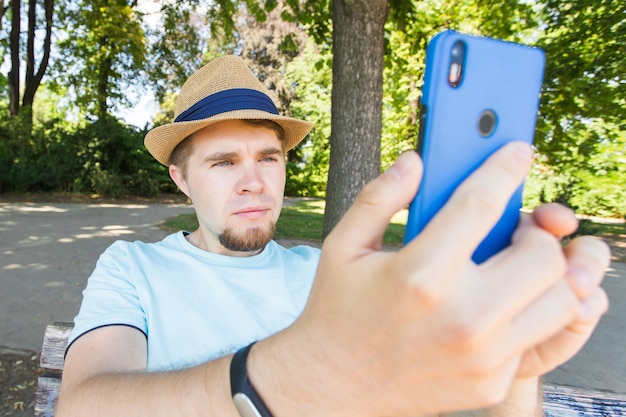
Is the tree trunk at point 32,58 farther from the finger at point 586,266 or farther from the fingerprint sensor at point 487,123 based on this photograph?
the finger at point 586,266

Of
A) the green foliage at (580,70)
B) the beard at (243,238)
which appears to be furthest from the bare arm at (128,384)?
the green foliage at (580,70)

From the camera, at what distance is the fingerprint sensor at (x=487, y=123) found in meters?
0.79

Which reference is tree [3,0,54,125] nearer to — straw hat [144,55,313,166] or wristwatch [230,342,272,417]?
straw hat [144,55,313,166]

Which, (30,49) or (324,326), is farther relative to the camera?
(30,49)

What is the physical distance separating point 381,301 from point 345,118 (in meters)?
3.46

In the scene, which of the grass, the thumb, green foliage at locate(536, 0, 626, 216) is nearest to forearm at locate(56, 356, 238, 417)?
the thumb

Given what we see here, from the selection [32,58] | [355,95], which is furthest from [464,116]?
[32,58]

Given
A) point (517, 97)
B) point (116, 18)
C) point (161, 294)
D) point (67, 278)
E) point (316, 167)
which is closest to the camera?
point (517, 97)

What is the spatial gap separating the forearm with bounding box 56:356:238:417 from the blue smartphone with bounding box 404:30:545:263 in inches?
17.8

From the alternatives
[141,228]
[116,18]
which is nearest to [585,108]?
[141,228]

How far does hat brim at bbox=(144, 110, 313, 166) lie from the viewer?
1.73 m

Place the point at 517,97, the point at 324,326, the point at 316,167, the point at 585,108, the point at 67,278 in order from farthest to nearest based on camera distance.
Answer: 1. the point at 316,167
2. the point at 585,108
3. the point at 67,278
4. the point at 517,97
5. the point at 324,326

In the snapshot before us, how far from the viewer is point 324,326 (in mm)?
679

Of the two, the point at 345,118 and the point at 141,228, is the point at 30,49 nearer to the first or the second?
the point at 141,228
